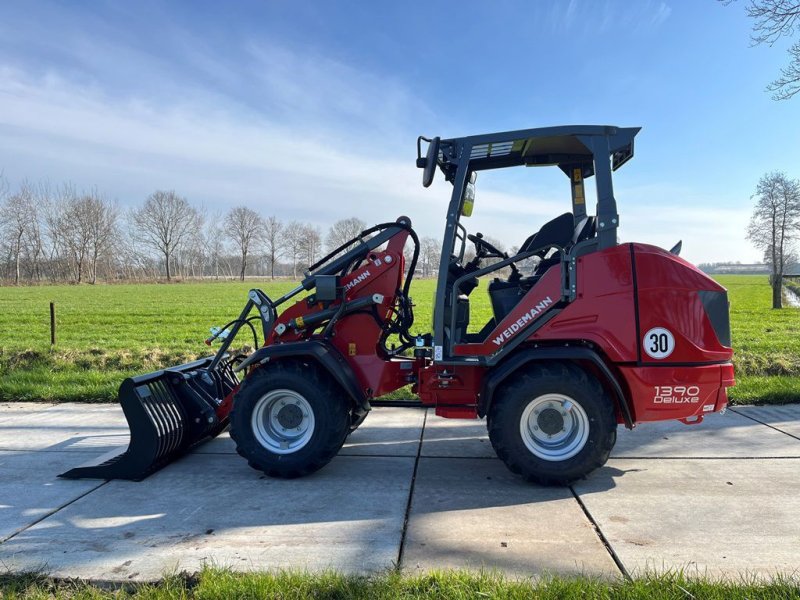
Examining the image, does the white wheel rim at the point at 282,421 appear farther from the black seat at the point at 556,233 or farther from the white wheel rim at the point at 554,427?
the black seat at the point at 556,233

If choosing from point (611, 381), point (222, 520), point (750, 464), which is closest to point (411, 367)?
point (611, 381)

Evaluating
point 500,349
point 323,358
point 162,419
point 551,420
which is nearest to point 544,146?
point 500,349

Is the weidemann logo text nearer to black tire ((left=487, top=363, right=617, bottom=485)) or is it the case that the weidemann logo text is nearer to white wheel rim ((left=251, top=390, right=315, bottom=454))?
black tire ((left=487, top=363, right=617, bottom=485))

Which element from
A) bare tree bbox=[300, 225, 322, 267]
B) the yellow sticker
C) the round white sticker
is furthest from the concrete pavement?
bare tree bbox=[300, 225, 322, 267]

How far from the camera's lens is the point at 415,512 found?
3541 millimetres

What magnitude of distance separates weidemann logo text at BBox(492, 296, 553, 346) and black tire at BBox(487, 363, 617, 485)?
29 cm

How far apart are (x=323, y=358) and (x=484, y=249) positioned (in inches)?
71.6

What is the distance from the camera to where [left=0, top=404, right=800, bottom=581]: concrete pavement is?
2.93 metres

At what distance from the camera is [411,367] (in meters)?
4.58

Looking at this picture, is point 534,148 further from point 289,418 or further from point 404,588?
point 404,588

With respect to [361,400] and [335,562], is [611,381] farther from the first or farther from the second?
[335,562]

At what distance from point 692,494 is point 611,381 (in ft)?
3.25

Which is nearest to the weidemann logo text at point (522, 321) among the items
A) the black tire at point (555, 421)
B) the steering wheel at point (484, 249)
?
the black tire at point (555, 421)

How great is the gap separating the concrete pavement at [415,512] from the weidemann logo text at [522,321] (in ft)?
3.69
